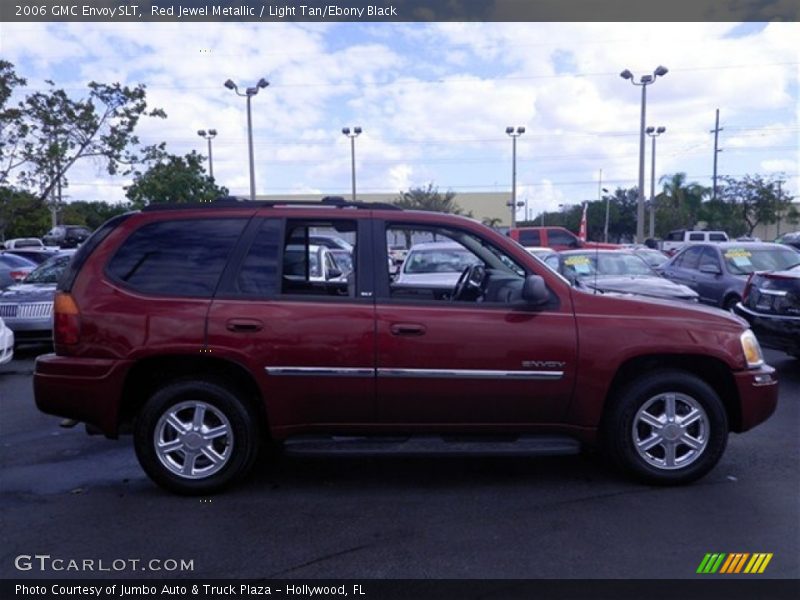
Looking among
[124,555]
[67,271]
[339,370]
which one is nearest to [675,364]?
[339,370]

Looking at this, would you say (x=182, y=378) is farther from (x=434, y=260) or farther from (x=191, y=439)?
(x=434, y=260)

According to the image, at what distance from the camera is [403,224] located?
5168mm

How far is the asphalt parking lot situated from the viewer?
3941 millimetres

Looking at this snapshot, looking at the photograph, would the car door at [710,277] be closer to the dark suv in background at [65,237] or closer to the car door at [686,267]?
the car door at [686,267]

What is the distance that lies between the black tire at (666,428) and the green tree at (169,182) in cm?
1625

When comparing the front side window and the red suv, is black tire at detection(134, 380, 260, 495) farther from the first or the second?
the front side window

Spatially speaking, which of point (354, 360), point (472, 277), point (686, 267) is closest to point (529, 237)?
point (686, 267)

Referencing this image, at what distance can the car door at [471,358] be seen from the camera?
15.8 ft

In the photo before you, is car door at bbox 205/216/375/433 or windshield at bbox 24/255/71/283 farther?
windshield at bbox 24/255/71/283

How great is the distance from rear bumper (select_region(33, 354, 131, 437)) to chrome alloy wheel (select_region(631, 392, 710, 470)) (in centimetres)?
350

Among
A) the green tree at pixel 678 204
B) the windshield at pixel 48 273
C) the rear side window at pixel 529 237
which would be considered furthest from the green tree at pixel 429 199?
the windshield at pixel 48 273

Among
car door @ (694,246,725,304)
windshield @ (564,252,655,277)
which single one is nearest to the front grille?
windshield @ (564,252,655,277)

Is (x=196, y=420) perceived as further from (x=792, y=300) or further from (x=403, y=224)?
(x=792, y=300)
